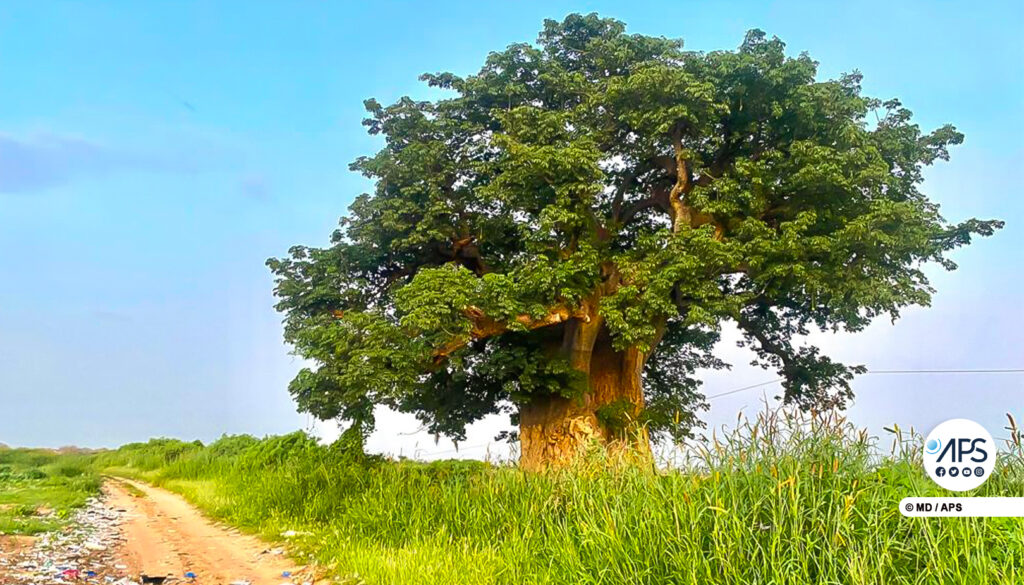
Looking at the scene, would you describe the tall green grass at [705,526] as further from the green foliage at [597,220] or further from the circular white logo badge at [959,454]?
the green foliage at [597,220]

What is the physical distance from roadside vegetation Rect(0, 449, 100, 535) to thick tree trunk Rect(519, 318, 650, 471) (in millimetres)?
7318

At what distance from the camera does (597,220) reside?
13742 millimetres

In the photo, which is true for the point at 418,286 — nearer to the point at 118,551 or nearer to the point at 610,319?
the point at 610,319

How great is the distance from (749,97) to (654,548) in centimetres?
1058

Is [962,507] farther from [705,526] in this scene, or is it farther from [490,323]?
[490,323]

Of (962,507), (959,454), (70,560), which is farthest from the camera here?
(70,560)

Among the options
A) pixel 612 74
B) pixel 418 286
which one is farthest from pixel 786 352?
pixel 418 286

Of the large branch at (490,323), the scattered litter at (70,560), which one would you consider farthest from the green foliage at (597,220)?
the scattered litter at (70,560)

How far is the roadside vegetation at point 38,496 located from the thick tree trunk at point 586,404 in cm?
732

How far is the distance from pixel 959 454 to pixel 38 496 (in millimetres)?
12040

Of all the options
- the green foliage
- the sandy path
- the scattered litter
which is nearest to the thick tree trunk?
the green foliage

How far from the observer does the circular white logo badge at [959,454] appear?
12.7 ft

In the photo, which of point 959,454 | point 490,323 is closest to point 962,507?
point 959,454

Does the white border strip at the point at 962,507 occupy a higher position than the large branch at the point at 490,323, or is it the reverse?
the large branch at the point at 490,323
